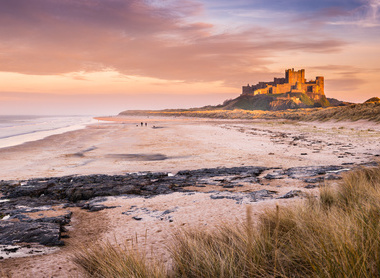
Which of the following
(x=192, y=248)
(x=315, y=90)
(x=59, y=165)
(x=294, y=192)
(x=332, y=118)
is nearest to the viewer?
(x=192, y=248)

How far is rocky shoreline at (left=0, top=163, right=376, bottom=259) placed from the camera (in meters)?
4.18

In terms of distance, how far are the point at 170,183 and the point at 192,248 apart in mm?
5406

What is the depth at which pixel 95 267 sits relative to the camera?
278cm

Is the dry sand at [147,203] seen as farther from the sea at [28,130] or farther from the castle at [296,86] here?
the castle at [296,86]

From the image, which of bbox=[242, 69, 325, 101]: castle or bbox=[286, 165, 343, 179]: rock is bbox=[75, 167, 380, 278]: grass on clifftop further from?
bbox=[242, 69, 325, 101]: castle

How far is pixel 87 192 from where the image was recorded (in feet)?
22.9

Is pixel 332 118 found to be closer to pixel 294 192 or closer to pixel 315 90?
pixel 294 192

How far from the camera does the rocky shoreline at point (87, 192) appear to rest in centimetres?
418

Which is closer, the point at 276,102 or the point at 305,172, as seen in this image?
the point at 305,172

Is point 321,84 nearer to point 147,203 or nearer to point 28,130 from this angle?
point 28,130

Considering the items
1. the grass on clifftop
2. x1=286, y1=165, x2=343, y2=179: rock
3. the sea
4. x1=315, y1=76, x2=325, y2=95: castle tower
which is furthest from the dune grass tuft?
x1=315, y1=76, x2=325, y2=95: castle tower

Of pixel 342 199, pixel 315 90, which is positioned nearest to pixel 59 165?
pixel 342 199

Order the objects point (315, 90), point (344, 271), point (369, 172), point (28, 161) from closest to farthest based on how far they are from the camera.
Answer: point (344, 271) < point (369, 172) < point (28, 161) < point (315, 90)

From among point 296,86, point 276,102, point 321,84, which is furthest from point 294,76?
point 276,102
